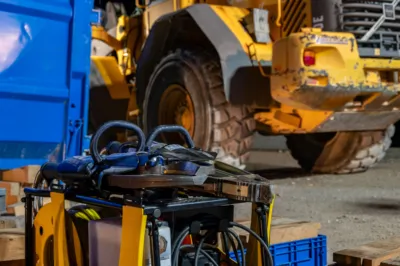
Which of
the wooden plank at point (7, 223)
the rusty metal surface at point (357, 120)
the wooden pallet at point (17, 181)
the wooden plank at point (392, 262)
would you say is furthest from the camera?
the rusty metal surface at point (357, 120)

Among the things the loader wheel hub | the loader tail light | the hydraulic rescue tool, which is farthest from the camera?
the loader wheel hub

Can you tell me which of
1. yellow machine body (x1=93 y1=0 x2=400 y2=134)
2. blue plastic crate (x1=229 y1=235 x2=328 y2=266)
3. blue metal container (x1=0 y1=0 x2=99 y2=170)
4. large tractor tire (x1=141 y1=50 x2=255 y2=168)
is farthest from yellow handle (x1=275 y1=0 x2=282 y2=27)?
blue plastic crate (x1=229 y1=235 x2=328 y2=266)

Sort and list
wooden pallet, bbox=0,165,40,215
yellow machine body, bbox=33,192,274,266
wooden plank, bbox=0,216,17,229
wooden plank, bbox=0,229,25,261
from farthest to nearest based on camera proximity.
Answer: wooden pallet, bbox=0,165,40,215 < wooden plank, bbox=0,216,17,229 < wooden plank, bbox=0,229,25,261 < yellow machine body, bbox=33,192,274,266

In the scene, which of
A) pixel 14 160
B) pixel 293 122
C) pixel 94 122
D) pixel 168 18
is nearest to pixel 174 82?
pixel 168 18

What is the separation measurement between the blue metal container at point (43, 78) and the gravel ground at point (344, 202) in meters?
1.72

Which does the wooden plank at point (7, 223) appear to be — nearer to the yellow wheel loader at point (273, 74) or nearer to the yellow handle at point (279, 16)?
the yellow wheel loader at point (273, 74)

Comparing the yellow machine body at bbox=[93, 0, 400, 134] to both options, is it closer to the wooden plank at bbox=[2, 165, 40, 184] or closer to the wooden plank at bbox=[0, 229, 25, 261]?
the wooden plank at bbox=[2, 165, 40, 184]

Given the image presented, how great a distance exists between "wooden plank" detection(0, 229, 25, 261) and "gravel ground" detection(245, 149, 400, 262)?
1.33 m

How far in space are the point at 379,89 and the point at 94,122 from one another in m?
3.50

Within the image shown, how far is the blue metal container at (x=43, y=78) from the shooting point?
397 cm

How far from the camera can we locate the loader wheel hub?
581cm

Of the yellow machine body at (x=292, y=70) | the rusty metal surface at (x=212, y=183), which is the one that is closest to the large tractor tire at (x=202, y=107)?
the yellow machine body at (x=292, y=70)

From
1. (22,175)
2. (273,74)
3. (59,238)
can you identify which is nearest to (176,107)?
(273,74)

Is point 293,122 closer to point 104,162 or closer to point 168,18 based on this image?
point 168,18
